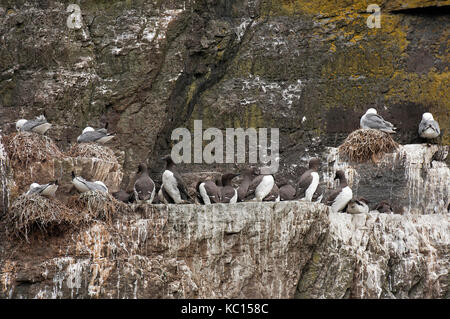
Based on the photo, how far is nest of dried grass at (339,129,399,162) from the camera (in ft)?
62.2

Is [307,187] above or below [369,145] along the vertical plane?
below

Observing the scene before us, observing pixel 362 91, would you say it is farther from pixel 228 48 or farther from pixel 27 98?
pixel 27 98

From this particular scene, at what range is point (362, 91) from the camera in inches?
808

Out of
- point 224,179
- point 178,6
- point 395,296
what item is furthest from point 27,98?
point 395,296

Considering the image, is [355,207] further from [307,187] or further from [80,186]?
[80,186]

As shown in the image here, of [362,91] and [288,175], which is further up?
[362,91]

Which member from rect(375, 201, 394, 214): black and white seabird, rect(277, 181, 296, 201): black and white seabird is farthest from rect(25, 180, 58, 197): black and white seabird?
rect(375, 201, 394, 214): black and white seabird

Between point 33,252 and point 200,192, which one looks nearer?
point 33,252

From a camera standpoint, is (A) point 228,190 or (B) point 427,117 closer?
(A) point 228,190

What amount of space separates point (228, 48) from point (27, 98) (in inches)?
160

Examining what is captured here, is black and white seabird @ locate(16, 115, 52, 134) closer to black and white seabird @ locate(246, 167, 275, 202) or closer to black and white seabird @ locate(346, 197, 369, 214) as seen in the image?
black and white seabird @ locate(246, 167, 275, 202)

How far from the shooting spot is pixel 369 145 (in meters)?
18.9

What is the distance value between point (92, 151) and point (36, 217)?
294 cm

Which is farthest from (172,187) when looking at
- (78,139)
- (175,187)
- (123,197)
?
(78,139)
